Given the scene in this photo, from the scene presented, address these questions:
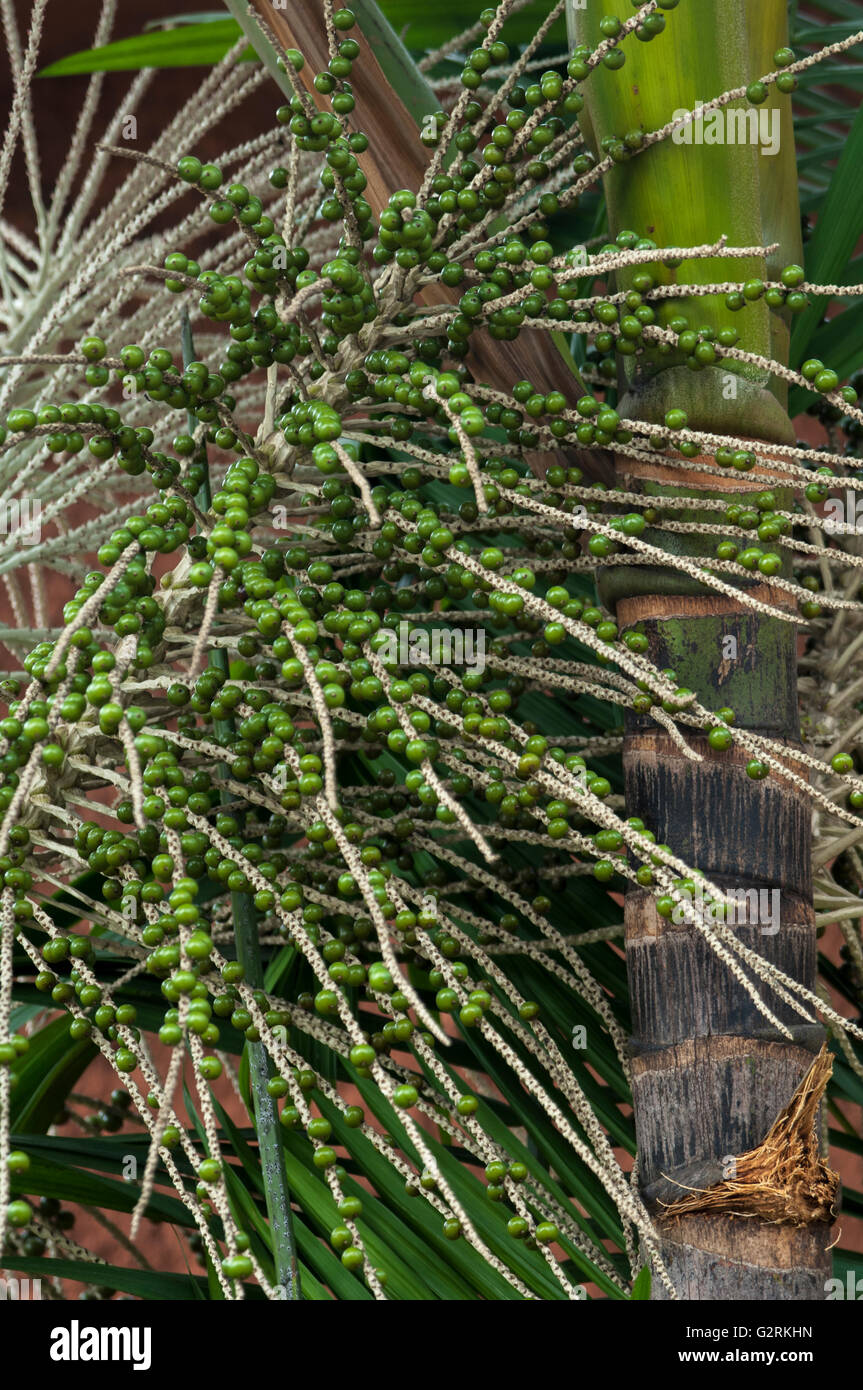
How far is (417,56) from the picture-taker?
1765 millimetres

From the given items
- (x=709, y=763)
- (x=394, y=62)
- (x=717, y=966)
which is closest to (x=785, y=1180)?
(x=717, y=966)

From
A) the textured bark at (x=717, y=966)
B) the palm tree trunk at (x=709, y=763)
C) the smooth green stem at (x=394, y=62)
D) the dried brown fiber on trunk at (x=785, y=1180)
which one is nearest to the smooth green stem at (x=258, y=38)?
the smooth green stem at (x=394, y=62)

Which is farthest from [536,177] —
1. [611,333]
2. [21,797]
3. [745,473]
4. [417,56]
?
[417,56]

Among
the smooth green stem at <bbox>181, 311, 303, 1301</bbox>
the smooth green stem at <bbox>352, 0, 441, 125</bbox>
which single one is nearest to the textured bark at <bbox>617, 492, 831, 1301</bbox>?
the smooth green stem at <bbox>181, 311, 303, 1301</bbox>

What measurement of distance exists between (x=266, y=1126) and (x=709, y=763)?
1.32 feet

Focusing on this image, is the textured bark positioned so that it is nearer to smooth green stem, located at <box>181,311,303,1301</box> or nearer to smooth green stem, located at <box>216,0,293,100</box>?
smooth green stem, located at <box>181,311,303,1301</box>

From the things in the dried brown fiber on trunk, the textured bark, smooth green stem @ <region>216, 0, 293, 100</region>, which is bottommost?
the dried brown fiber on trunk

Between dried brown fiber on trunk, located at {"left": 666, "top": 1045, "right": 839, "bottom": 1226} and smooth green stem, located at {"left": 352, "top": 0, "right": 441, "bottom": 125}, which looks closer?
dried brown fiber on trunk, located at {"left": 666, "top": 1045, "right": 839, "bottom": 1226}

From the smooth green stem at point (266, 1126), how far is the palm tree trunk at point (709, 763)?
251 mm

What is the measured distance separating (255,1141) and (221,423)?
0.60 meters

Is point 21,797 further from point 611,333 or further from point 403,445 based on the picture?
point 611,333

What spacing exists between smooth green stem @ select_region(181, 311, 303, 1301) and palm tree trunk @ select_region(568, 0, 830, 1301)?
0.82 feet

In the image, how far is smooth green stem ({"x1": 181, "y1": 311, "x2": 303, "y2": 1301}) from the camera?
819 mm

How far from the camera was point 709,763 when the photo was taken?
0.86 m
